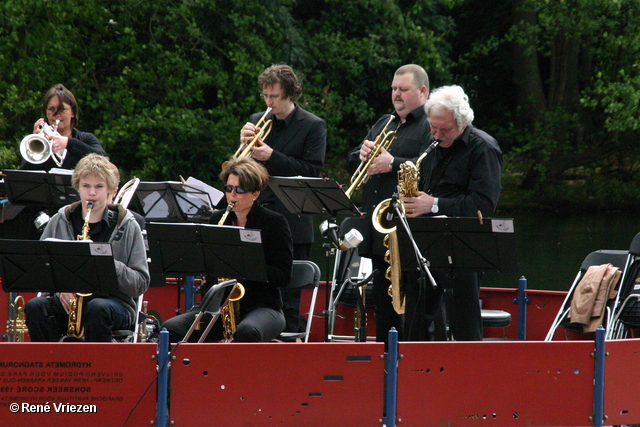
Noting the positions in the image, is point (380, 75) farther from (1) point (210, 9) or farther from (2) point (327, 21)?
(1) point (210, 9)

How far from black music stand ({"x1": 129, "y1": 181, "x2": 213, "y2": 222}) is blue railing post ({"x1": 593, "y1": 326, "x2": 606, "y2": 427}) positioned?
318 centimetres

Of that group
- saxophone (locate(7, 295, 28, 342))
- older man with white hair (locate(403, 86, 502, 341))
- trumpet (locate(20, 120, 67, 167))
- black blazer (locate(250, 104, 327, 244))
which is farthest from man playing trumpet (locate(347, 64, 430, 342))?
trumpet (locate(20, 120, 67, 167))

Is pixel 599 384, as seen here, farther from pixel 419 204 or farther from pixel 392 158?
pixel 392 158

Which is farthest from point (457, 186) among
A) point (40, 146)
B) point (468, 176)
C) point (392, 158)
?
point (40, 146)

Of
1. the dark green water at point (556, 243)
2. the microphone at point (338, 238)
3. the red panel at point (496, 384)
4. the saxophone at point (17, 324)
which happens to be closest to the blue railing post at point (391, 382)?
the red panel at point (496, 384)

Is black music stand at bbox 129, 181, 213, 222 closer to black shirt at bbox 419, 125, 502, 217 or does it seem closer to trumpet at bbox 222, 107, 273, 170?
trumpet at bbox 222, 107, 273, 170

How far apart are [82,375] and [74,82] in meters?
12.8

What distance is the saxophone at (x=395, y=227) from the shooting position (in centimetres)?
469

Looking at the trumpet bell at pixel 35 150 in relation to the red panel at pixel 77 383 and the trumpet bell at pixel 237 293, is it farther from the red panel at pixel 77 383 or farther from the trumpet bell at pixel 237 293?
the red panel at pixel 77 383

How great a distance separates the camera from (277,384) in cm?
361

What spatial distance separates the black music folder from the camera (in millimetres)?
4312

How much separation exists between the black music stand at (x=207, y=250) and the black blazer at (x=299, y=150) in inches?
50.7

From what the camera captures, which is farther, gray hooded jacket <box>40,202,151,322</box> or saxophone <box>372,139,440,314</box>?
saxophone <box>372,139,440,314</box>

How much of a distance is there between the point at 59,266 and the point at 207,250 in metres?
0.70
